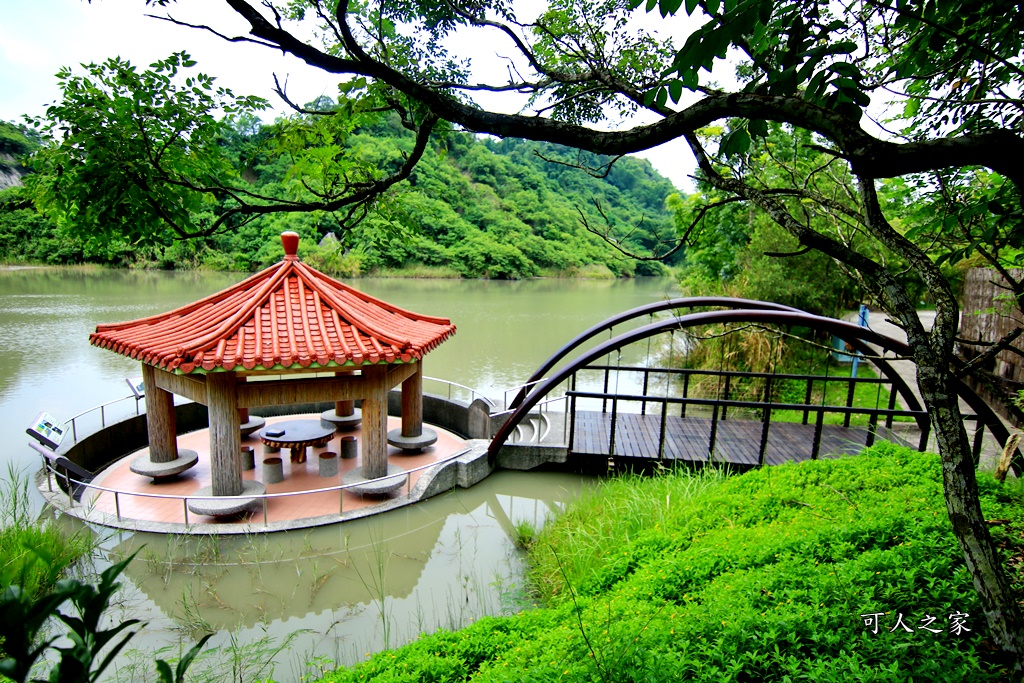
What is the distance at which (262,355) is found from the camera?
229 inches

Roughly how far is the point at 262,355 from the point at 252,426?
3466 mm

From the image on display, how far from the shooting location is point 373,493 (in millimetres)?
6695

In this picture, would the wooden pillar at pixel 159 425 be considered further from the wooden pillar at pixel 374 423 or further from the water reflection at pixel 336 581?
the wooden pillar at pixel 374 423

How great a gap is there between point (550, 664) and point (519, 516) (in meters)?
3.83

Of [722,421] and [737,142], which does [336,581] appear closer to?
[737,142]

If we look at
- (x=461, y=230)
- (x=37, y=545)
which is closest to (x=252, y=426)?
(x=37, y=545)

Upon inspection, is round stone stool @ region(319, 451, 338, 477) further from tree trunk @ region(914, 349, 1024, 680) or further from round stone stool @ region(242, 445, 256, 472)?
tree trunk @ region(914, 349, 1024, 680)

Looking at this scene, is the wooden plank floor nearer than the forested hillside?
Yes

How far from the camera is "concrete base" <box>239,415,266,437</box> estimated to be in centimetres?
870

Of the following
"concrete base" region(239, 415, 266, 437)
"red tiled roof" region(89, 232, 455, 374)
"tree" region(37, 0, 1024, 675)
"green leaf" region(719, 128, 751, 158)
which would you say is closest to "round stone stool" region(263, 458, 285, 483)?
"concrete base" region(239, 415, 266, 437)

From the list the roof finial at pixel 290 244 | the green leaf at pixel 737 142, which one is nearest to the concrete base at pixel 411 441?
the roof finial at pixel 290 244

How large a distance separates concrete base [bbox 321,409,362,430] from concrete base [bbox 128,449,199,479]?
2.13 m

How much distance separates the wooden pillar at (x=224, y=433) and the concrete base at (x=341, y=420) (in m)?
2.74

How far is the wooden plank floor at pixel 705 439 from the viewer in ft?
23.9
